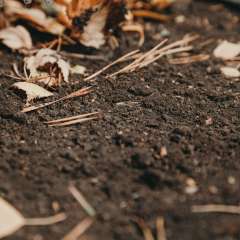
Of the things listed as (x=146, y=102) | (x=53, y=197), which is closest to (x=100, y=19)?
(x=146, y=102)

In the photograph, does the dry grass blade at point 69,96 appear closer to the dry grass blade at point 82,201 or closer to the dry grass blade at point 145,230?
the dry grass blade at point 82,201

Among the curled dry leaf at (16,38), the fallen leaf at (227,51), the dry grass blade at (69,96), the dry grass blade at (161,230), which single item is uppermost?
the curled dry leaf at (16,38)

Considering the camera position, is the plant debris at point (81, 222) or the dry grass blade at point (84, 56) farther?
the dry grass blade at point (84, 56)

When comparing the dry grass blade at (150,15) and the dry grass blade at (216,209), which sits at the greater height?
the dry grass blade at (150,15)

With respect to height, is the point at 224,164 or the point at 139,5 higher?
the point at 139,5

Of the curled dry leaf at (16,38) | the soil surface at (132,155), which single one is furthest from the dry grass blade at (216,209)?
the curled dry leaf at (16,38)

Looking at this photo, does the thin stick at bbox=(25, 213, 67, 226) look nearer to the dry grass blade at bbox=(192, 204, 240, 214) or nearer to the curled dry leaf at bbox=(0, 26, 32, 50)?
the dry grass blade at bbox=(192, 204, 240, 214)

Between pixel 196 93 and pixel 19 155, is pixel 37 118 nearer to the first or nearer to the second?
pixel 19 155

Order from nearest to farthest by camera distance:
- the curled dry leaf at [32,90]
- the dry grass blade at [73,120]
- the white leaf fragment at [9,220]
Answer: the white leaf fragment at [9,220], the dry grass blade at [73,120], the curled dry leaf at [32,90]
